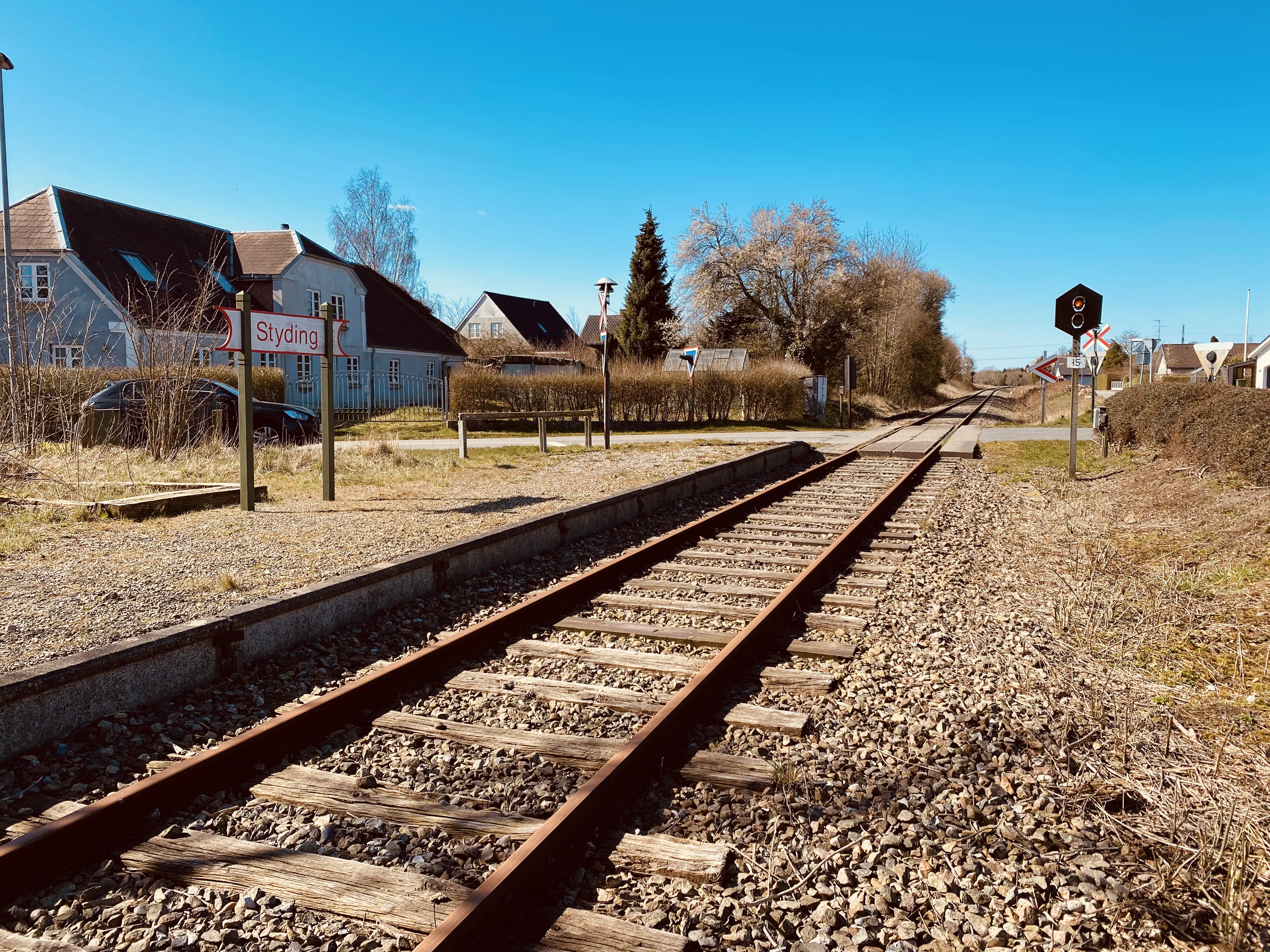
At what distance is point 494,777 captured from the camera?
140 inches

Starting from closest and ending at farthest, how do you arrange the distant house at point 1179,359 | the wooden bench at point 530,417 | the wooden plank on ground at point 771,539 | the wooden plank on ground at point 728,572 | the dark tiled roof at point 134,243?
the wooden plank on ground at point 728,572
the wooden plank on ground at point 771,539
the wooden bench at point 530,417
the dark tiled roof at point 134,243
the distant house at point 1179,359

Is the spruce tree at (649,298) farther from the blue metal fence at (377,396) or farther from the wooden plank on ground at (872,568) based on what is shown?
the wooden plank on ground at (872,568)

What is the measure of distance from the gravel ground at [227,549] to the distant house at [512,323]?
52579mm

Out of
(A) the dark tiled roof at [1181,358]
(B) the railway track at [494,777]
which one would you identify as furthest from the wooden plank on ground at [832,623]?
(A) the dark tiled roof at [1181,358]

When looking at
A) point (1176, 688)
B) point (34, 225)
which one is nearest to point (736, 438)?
point (1176, 688)

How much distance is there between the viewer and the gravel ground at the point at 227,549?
5309 mm

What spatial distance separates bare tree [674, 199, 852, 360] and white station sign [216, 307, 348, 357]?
38331 millimetres

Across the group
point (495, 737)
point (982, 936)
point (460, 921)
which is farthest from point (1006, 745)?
point (460, 921)

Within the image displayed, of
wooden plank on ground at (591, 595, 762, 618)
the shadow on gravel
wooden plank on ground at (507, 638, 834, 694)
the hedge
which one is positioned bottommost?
wooden plank on ground at (507, 638, 834, 694)

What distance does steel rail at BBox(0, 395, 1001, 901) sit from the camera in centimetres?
285

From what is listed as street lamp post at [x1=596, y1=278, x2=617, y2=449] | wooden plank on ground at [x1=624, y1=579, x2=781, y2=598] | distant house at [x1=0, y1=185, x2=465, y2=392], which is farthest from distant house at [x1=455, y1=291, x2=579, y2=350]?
wooden plank on ground at [x1=624, y1=579, x2=781, y2=598]

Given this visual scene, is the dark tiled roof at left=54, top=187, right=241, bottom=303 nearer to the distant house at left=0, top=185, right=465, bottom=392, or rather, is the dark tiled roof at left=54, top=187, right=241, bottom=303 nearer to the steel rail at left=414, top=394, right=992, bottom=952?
the distant house at left=0, top=185, right=465, bottom=392

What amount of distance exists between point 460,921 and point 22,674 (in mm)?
2573

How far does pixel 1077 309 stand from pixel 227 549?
1212 cm
